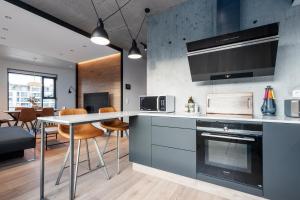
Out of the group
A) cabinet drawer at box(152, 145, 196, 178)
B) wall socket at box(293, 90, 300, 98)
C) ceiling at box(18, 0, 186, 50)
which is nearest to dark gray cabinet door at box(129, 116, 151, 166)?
cabinet drawer at box(152, 145, 196, 178)

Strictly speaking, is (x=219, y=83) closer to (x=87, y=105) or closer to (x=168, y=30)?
(x=168, y=30)

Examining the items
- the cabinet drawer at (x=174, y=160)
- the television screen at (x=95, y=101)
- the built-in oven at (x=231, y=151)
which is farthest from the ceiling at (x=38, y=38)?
the built-in oven at (x=231, y=151)

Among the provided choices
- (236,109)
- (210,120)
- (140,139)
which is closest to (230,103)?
(236,109)

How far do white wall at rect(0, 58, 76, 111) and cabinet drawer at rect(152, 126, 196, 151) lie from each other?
6520mm

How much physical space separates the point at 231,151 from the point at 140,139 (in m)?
1.25

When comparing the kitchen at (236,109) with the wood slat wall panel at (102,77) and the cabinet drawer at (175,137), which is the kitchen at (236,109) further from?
the wood slat wall panel at (102,77)

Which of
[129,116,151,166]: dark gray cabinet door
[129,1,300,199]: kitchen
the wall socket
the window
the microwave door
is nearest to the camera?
[129,1,300,199]: kitchen

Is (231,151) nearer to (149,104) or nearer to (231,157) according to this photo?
(231,157)

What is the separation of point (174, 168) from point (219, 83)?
1.39 metres

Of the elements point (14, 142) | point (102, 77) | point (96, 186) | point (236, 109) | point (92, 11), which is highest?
point (92, 11)

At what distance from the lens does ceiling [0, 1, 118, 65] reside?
109 inches

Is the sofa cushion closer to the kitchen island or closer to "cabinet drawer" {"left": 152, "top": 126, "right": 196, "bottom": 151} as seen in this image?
the kitchen island

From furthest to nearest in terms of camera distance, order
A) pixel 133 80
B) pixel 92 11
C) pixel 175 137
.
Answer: pixel 133 80
pixel 92 11
pixel 175 137

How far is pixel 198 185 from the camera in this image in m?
1.99
